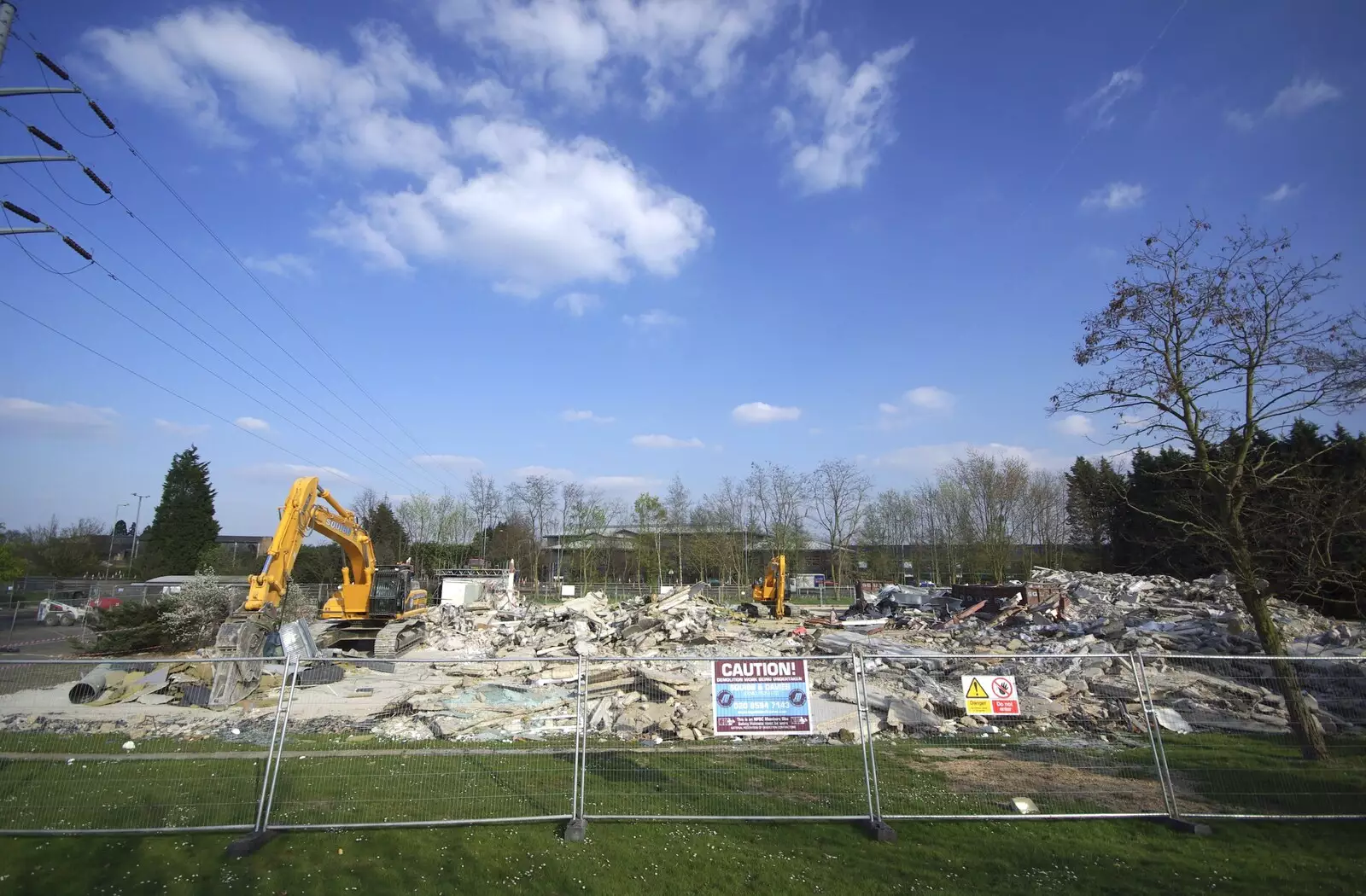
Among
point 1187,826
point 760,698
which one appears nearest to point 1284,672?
point 1187,826

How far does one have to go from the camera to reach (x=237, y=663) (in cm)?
1742

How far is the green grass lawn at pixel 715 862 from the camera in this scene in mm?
6523

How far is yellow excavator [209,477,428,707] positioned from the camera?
17.2 metres

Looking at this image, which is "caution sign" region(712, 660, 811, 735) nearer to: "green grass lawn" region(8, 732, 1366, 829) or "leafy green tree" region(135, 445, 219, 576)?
"green grass lawn" region(8, 732, 1366, 829)

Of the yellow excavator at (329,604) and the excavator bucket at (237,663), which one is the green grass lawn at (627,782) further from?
the excavator bucket at (237,663)

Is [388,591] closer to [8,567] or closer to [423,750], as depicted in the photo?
[423,750]

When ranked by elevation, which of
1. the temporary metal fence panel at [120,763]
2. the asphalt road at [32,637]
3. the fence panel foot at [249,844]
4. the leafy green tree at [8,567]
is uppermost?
the leafy green tree at [8,567]

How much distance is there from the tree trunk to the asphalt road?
2928 centimetres

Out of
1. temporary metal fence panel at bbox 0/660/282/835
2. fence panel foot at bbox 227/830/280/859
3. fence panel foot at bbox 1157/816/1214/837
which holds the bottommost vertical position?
fence panel foot at bbox 1157/816/1214/837

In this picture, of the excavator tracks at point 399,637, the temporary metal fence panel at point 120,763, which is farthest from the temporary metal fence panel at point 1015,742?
the excavator tracks at point 399,637

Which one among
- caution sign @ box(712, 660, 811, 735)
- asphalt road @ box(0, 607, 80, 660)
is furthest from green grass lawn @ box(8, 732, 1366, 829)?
asphalt road @ box(0, 607, 80, 660)

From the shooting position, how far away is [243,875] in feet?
22.0

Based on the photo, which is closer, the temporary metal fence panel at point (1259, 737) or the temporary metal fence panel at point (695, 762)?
the temporary metal fence panel at point (695, 762)

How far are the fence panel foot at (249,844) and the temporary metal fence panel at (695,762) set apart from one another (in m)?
3.32
